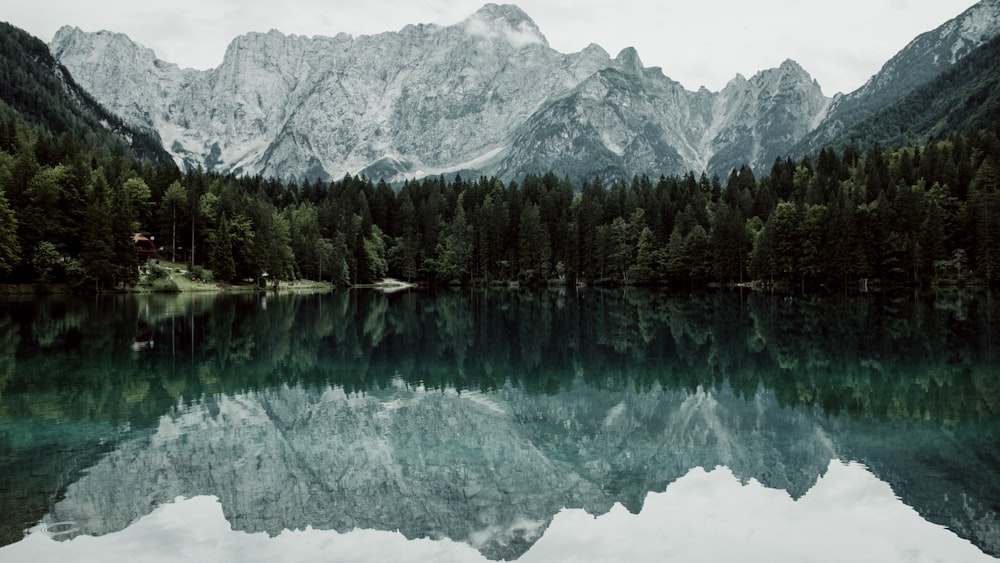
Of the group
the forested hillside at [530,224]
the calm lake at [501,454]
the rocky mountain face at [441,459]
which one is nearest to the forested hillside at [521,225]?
the forested hillside at [530,224]

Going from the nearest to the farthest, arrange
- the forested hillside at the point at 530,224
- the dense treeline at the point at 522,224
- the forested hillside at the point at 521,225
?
the forested hillside at the point at 521,225 < the dense treeline at the point at 522,224 < the forested hillside at the point at 530,224

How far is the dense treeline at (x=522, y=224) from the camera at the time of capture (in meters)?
91.8

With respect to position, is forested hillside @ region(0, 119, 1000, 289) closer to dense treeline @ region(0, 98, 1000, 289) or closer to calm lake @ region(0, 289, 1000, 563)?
dense treeline @ region(0, 98, 1000, 289)

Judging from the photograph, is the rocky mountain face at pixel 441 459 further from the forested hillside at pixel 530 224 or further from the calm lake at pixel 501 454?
the forested hillside at pixel 530 224

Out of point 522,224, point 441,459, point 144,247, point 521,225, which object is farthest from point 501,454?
point 521,225

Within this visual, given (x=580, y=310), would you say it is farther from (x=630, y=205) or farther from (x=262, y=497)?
(x=630, y=205)

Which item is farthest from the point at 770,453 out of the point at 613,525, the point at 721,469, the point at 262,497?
the point at 262,497

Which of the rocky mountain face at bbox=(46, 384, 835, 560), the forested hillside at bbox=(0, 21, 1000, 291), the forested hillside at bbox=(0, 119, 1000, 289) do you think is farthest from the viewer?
the forested hillside at bbox=(0, 119, 1000, 289)

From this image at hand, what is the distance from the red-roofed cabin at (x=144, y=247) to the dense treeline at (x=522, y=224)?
2939 millimetres

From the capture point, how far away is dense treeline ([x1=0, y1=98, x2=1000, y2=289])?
91.8 meters

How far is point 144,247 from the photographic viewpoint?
10831 cm

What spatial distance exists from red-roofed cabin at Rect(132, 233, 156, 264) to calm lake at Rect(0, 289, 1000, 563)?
77865mm

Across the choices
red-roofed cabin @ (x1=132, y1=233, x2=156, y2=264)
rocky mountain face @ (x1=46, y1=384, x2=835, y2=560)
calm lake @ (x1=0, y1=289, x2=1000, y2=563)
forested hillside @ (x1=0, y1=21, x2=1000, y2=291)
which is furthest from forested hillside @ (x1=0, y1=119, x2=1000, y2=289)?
rocky mountain face @ (x1=46, y1=384, x2=835, y2=560)

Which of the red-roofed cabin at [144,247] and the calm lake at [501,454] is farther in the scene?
the red-roofed cabin at [144,247]
